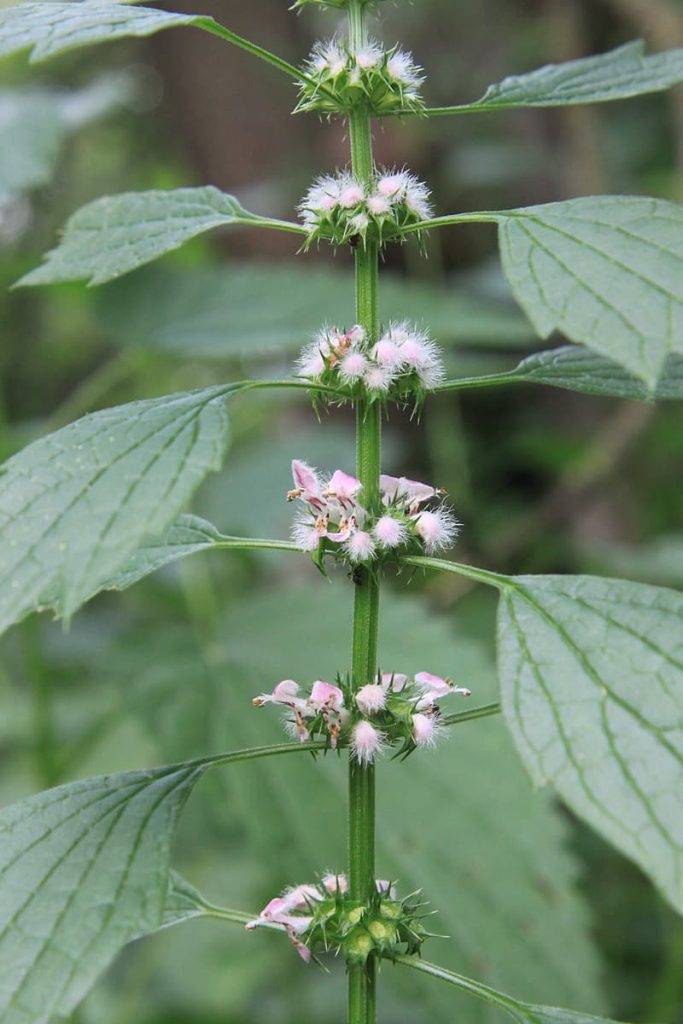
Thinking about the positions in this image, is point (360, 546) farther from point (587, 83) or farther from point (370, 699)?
point (587, 83)

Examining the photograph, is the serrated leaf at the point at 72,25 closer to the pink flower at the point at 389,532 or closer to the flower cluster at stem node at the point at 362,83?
the flower cluster at stem node at the point at 362,83

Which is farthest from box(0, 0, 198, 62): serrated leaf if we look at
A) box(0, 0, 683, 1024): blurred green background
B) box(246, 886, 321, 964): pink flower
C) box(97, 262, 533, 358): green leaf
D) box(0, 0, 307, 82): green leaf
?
box(97, 262, 533, 358): green leaf

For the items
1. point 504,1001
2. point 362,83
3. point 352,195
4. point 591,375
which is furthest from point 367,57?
point 504,1001

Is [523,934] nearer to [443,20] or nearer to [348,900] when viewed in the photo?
[348,900]

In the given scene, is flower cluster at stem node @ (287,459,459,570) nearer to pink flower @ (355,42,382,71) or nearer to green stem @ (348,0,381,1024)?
green stem @ (348,0,381,1024)

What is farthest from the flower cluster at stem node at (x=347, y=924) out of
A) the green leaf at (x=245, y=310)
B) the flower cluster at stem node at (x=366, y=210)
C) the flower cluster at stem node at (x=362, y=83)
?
the green leaf at (x=245, y=310)

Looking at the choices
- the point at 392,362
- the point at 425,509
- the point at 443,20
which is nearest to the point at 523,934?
the point at 425,509
